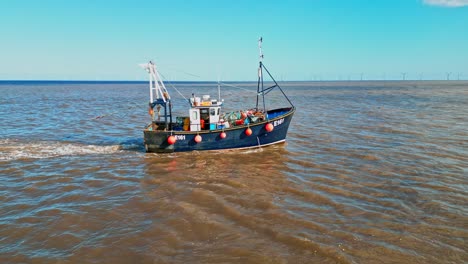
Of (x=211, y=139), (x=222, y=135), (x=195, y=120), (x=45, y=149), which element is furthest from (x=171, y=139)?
(x=45, y=149)

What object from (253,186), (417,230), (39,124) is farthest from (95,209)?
(39,124)

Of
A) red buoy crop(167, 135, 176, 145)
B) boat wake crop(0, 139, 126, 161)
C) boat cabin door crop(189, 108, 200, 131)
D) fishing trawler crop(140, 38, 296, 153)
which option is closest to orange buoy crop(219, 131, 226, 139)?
fishing trawler crop(140, 38, 296, 153)

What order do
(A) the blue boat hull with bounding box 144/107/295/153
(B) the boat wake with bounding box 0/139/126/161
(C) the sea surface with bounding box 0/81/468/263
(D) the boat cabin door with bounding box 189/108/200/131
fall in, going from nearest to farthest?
(C) the sea surface with bounding box 0/81/468/263 < (B) the boat wake with bounding box 0/139/126/161 < (A) the blue boat hull with bounding box 144/107/295/153 < (D) the boat cabin door with bounding box 189/108/200/131

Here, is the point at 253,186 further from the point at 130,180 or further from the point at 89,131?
the point at 89,131

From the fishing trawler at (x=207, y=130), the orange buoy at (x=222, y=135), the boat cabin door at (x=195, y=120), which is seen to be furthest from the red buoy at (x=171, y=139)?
the orange buoy at (x=222, y=135)

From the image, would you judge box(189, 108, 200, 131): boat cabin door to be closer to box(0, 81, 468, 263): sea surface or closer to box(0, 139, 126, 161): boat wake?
box(0, 81, 468, 263): sea surface

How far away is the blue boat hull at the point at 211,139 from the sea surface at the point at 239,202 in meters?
0.46

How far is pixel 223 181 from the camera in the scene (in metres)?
13.0

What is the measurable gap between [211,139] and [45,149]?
30.4 ft

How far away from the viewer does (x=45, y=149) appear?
693 inches

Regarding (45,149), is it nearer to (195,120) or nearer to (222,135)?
(195,120)

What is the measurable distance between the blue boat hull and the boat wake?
8.55 feet

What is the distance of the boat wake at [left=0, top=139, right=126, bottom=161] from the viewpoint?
53.5 ft

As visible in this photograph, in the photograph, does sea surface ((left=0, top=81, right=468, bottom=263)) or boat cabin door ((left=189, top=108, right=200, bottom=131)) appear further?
boat cabin door ((left=189, top=108, right=200, bottom=131))
